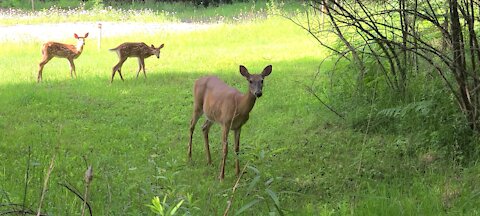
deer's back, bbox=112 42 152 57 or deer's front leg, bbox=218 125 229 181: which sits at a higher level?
deer's back, bbox=112 42 152 57

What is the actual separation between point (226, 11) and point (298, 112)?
73.2 ft

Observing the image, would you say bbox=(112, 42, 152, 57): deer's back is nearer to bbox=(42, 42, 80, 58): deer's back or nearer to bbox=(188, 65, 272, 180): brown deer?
bbox=(42, 42, 80, 58): deer's back

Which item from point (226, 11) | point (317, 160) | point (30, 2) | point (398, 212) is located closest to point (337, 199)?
point (398, 212)

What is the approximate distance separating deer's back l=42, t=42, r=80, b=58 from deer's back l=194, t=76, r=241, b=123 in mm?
6352

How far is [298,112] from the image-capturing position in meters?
8.80

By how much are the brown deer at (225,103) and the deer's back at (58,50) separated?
250 inches

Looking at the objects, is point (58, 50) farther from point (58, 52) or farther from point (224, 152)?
point (224, 152)

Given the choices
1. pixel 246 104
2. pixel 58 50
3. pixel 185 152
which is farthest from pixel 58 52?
pixel 246 104

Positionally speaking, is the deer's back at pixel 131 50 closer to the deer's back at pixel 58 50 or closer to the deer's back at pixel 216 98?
the deer's back at pixel 58 50

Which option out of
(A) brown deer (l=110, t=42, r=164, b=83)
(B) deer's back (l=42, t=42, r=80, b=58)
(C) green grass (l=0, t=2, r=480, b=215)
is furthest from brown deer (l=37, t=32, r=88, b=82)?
(A) brown deer (l=110, t=42, r=164, b=83)

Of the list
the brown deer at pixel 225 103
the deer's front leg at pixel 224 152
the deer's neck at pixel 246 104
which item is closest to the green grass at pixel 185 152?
the deer's front leg at pixel 224 152

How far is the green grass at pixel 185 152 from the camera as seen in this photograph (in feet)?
14.9

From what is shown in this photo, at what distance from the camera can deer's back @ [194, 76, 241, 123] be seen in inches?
254

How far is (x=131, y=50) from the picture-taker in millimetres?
12664
